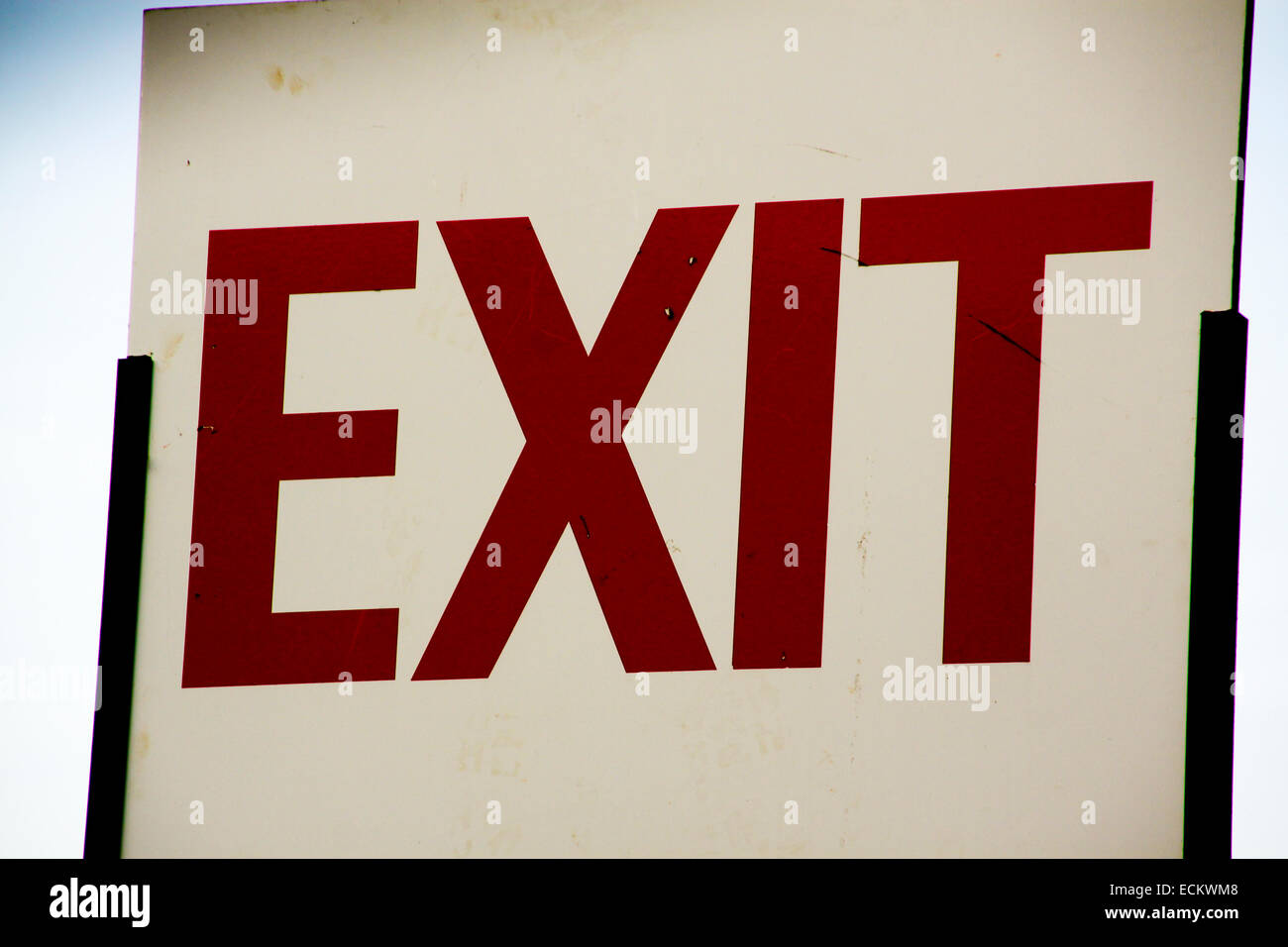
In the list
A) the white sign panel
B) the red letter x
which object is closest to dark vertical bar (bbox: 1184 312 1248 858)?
the white sign panel

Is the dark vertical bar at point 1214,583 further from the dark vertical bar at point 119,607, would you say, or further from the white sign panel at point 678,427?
the dark vertical bar at point 119,607

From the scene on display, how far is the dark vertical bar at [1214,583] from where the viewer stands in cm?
281

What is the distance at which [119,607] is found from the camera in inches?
127

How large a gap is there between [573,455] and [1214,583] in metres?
1.39

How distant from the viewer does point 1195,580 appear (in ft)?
9.42

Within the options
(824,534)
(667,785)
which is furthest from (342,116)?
(667,785)

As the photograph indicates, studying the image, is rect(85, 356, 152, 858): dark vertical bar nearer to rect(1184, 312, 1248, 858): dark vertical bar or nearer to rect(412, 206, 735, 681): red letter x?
rect(412, 206, 735, 681): red letter x

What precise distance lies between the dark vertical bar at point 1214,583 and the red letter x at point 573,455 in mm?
1007

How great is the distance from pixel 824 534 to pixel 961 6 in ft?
4.05

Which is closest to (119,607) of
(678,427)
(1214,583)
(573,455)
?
(573,455)

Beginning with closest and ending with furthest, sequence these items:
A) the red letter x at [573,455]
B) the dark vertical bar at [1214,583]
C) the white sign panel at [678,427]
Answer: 1. the dark vertical bar at [1214,583]
2. the white sign panel at [678,427]
3. the red letter x at [573,455]

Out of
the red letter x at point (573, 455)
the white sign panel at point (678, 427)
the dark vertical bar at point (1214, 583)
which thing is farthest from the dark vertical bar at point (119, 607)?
the dark vertical bar at point (1214, 583)

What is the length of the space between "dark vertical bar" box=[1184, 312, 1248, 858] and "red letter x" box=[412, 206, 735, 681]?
1.01m

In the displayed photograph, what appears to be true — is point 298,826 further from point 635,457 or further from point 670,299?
point 670,299
